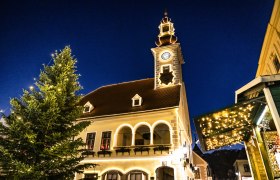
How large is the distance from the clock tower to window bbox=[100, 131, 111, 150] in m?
7.06

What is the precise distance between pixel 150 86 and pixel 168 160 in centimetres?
922

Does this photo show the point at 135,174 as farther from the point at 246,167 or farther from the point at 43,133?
the point at 246,167

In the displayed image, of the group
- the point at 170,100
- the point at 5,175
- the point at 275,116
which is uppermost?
the point at 170,100

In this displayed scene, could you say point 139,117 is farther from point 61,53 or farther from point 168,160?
point 61,53

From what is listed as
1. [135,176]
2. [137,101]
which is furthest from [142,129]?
[135,176]

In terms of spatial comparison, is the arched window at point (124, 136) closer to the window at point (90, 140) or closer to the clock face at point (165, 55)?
the window at point (90, 140)

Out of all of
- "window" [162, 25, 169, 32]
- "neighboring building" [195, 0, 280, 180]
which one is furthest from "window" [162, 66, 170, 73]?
"neighboring building" [195, 0, 280, 180]

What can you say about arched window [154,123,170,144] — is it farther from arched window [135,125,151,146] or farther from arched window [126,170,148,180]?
arched window [126,170,148,180]

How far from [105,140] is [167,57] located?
1166 centimetres

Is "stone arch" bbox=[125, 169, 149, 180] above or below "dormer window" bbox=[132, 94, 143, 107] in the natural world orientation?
below

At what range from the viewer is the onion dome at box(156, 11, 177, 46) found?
2478cm

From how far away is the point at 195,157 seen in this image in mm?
30438

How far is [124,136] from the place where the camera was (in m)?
18.9

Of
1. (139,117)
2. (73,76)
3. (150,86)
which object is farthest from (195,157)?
(73,76)
